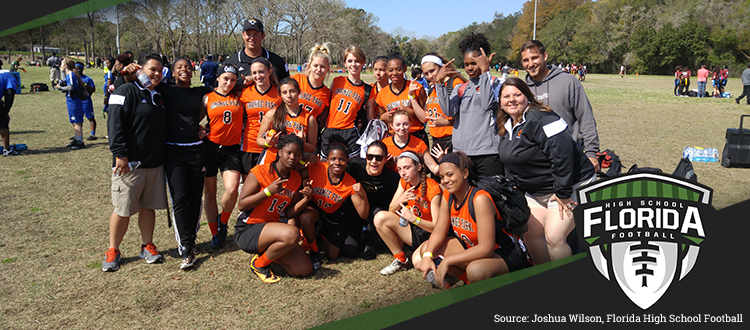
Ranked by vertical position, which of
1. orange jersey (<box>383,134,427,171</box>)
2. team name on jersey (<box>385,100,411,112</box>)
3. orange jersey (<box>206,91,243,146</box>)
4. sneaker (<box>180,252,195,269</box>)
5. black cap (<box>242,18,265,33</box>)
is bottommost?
sneaker (<box>180,252,195,269</box>)

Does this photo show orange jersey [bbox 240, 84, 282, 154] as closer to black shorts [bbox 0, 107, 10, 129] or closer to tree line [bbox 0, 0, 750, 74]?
black shorts [bbox 0, 107, 10, 129]

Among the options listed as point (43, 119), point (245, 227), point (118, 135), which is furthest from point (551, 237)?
point (43, 119)

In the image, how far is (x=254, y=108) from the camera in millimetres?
5125

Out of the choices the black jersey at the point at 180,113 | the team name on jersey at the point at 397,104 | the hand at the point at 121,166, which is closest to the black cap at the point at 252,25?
the black jersey at the point at 180,113

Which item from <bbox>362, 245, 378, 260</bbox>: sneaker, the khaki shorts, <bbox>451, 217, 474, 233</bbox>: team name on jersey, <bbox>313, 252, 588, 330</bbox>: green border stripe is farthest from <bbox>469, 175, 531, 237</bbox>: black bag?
the khaki shorts

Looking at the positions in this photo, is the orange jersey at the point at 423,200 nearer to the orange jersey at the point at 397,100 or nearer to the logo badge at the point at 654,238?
the orange jersey at the point at 397,100

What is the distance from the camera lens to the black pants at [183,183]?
15.5 feet

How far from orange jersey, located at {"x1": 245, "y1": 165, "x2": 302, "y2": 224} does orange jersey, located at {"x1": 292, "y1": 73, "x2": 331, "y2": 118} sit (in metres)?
1.00

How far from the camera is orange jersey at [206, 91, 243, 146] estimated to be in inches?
194

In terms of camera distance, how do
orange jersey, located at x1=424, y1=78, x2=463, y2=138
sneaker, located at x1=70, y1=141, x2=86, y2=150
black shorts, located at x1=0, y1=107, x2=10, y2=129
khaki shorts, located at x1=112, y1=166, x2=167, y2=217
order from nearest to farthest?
khaki shorts, located at x1=112, y1=166, x2=167, y2=217
orange jersey, located at x1=424, y1=78, x2=463, y2=138
black shorts, located at x1=0, y1=107, x2=10, y2=129
sneaker, located at x1=70, y1=141, x2=86, y2=150

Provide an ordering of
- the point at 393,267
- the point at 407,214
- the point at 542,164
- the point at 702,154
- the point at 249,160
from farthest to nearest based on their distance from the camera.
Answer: the point at 702,154 < the point at 249,160 < the point at 393,267 < the point at 407,214 < the point at 542,164

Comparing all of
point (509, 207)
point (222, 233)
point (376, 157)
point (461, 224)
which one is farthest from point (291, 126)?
point (509, 207)

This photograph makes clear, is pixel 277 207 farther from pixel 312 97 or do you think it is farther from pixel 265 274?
pixel 312 97

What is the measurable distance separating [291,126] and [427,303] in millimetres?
2418
